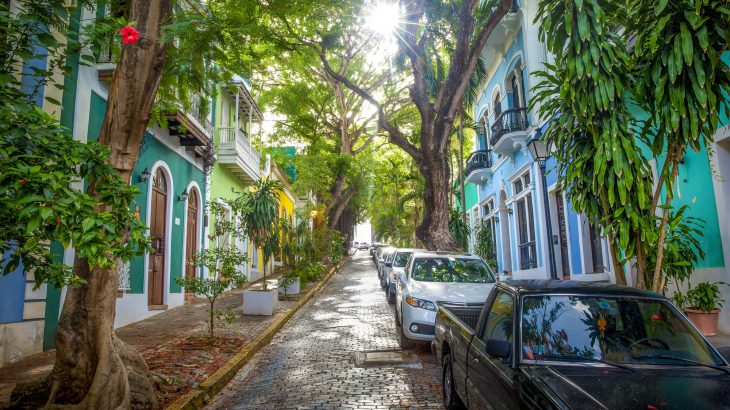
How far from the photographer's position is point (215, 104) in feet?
52.6

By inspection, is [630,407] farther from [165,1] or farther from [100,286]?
[165,1]

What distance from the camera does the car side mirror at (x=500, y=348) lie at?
3172 mm

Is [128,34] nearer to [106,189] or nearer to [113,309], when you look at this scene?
[106,189]

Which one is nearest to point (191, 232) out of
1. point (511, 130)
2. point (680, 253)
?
point (511, 130)

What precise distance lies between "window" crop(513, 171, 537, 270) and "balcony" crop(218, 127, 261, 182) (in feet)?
33.6

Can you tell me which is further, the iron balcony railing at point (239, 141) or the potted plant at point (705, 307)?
the iron balcony railing at point (239, 141)

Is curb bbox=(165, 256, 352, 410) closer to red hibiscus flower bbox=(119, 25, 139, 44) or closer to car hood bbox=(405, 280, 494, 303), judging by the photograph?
car hood bbox=(405, 280, 494, 303)

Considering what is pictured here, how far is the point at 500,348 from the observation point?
10.4 feet

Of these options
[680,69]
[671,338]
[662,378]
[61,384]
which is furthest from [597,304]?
[61,384]

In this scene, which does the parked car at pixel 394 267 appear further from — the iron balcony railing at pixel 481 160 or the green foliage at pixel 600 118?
the green foliage at pixel 600 118

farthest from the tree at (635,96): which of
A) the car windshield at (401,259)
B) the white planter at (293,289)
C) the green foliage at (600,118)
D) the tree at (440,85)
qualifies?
the white planter at (293,289)

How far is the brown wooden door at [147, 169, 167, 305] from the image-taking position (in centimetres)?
1159

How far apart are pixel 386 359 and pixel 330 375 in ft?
3.68

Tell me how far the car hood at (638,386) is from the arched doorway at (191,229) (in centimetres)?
1283
